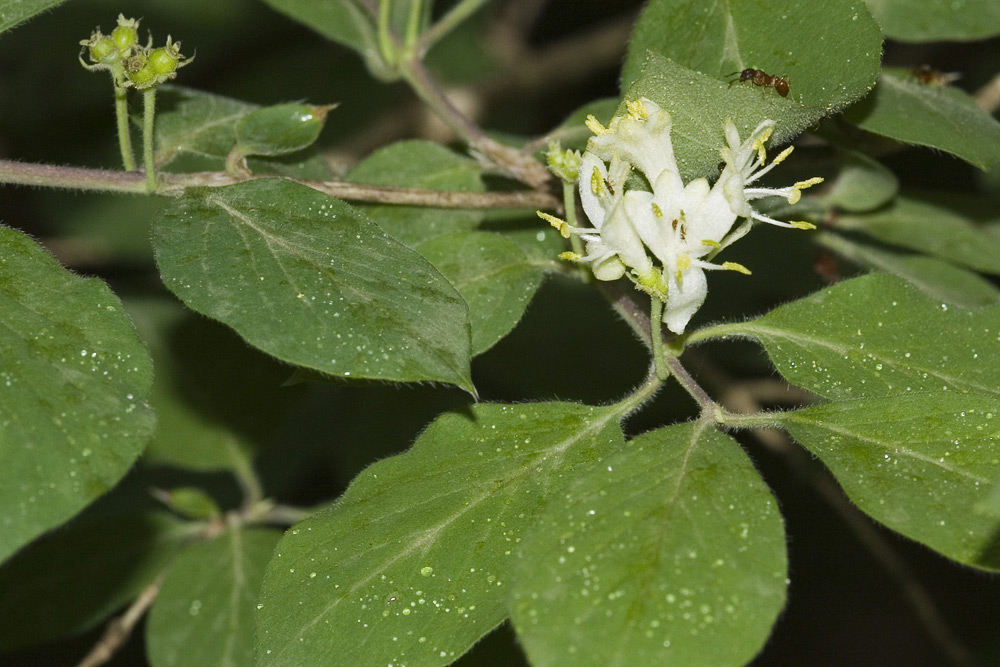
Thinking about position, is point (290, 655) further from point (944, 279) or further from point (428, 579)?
point (944, 279)

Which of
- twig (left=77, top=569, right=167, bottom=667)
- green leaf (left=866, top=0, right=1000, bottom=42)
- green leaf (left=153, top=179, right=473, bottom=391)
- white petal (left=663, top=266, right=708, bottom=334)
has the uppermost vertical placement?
green leaf (left=153, top=179, right=473, bottom=391)

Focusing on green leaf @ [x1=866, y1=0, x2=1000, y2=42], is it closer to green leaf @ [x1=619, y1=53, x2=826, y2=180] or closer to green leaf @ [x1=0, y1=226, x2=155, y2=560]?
green leaf @ [x1=619, y1=53, x2=826, y2=180]

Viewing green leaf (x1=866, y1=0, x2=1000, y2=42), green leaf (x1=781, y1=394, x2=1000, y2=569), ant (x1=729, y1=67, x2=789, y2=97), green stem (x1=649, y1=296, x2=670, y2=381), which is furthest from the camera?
green leaf (x1=866, y1=0, x2=1000, y2=42)

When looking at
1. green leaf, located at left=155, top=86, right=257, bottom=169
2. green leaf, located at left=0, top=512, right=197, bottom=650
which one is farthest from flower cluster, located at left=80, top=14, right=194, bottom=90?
green leaf, located at left=0, top=512, right=197, bottom=650

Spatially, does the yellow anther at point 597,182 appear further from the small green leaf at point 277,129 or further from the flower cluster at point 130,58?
the flower cluster at point 130,58

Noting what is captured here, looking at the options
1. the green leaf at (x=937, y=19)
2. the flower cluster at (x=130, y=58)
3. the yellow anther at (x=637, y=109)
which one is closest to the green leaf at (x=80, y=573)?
the flower cluster at (x=130, y=58)

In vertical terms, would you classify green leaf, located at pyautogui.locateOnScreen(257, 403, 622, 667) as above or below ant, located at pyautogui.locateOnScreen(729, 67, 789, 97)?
below
